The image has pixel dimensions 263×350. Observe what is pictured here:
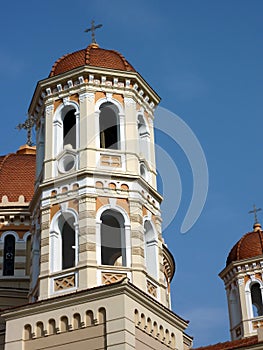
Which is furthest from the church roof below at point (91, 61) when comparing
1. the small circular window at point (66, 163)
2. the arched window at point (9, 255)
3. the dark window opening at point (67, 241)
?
the arched window at point (9, 255)

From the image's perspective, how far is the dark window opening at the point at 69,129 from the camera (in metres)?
27.4

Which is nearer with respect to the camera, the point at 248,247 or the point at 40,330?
the point at 40,330

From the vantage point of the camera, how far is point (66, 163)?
87.7ft

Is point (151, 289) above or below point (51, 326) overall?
above

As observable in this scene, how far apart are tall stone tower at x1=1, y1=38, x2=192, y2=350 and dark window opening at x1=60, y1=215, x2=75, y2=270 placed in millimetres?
33

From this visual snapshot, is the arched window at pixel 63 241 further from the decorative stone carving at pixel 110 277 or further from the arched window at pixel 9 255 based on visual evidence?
the arched window at pixel 9 255

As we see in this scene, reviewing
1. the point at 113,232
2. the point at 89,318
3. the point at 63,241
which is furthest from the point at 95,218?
the point at 89,318

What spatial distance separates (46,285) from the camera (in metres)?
24.8

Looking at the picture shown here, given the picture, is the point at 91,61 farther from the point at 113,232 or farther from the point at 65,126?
the point at 113,232

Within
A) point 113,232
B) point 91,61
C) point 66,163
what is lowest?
point 113,232

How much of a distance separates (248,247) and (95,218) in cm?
1759

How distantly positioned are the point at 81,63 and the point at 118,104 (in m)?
1.85

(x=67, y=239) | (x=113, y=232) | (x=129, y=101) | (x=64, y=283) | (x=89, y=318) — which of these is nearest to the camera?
(x=89, y=318)

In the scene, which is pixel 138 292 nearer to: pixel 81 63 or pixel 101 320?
pixel 101 320
